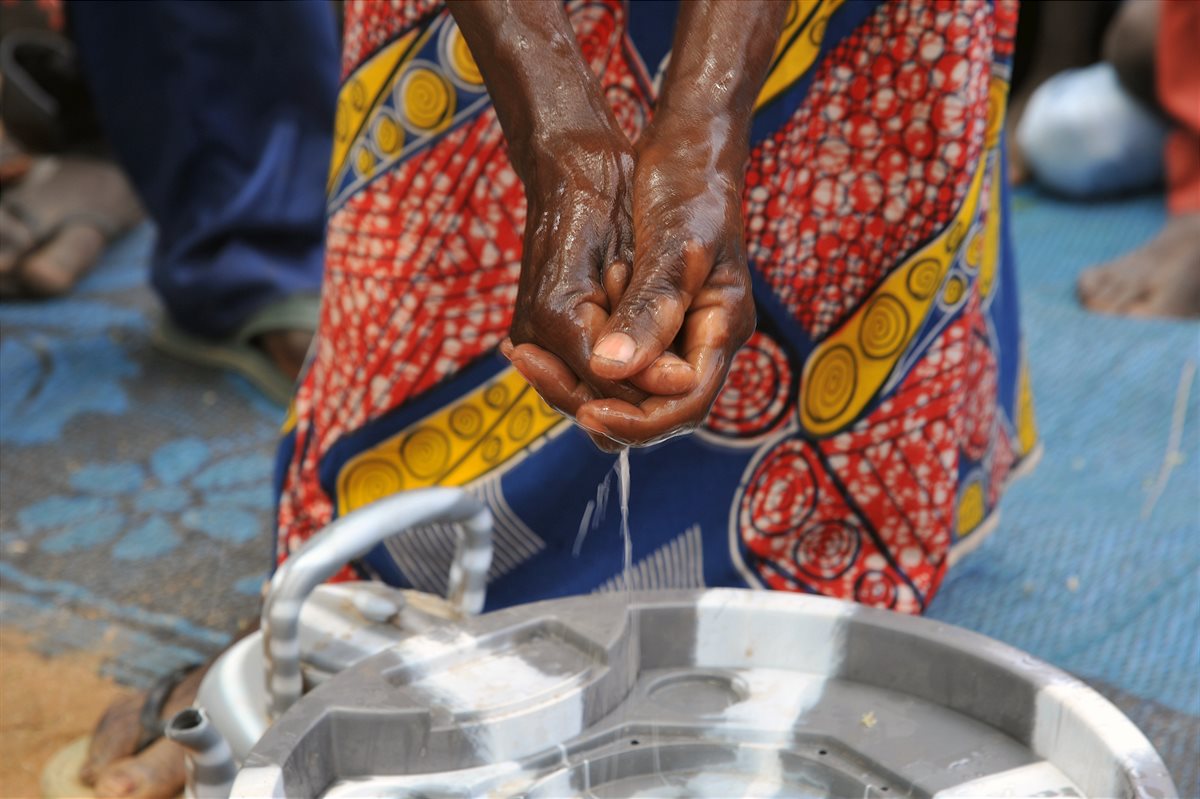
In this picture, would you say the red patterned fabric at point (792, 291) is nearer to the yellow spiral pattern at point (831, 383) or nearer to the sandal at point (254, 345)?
the yellow spiral pattern at point (831, 383)

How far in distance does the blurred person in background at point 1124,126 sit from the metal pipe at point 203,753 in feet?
6.23

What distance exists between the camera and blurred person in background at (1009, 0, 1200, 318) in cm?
247

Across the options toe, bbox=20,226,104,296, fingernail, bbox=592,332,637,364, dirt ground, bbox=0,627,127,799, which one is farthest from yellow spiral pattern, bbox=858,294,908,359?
toe, bbox=20,226,104,296

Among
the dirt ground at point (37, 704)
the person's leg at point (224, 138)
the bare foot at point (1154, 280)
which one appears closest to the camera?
the dirt ground at point (37, 704)

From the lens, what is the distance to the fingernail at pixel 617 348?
0.73 metres

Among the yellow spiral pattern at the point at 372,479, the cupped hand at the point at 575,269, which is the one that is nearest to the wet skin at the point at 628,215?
the cupped hand at the point at 575,269

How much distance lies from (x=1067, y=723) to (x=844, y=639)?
0.17 m

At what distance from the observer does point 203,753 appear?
Result: 96 cm

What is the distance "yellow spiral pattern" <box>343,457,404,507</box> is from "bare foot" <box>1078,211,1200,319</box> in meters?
1.57

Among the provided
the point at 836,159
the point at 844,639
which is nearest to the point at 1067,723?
the point at 844,639

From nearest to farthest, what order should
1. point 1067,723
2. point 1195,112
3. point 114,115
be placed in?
point 1067,723
point 114,115
point 1195,112

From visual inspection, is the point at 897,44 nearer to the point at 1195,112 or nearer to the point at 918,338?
the point at 918,338

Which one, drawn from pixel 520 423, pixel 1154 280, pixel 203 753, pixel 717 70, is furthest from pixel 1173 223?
pixel 203 753

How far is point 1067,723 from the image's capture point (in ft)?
2.85
